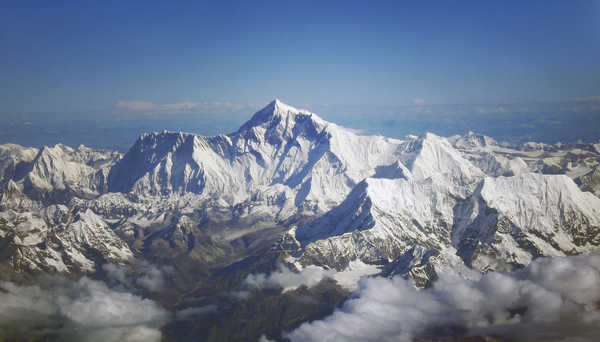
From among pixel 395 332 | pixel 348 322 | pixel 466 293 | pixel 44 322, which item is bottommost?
pixel 44 322

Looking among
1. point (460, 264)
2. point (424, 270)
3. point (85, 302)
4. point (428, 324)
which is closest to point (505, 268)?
point (460, 264)

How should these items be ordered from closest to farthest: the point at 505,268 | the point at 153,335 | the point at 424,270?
the point at 424,270 → the point at 505,268 → the point at 153,335

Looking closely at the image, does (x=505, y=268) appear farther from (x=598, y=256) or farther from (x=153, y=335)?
(x=153, y=335)

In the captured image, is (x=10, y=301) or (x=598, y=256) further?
(x=10, y=301)

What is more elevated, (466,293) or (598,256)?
(598,256)

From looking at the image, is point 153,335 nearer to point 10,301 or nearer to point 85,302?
point 85,302

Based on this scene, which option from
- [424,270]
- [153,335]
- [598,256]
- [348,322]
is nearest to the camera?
[598,256]

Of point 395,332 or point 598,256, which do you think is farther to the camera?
point 395,332

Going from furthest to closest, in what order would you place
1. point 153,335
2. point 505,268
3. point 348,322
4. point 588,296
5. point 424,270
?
point 153,335 → point 505,268 → point 424,270 → point 348,322 → point 588,296

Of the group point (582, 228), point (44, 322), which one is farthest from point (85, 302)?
point (582, 228)
